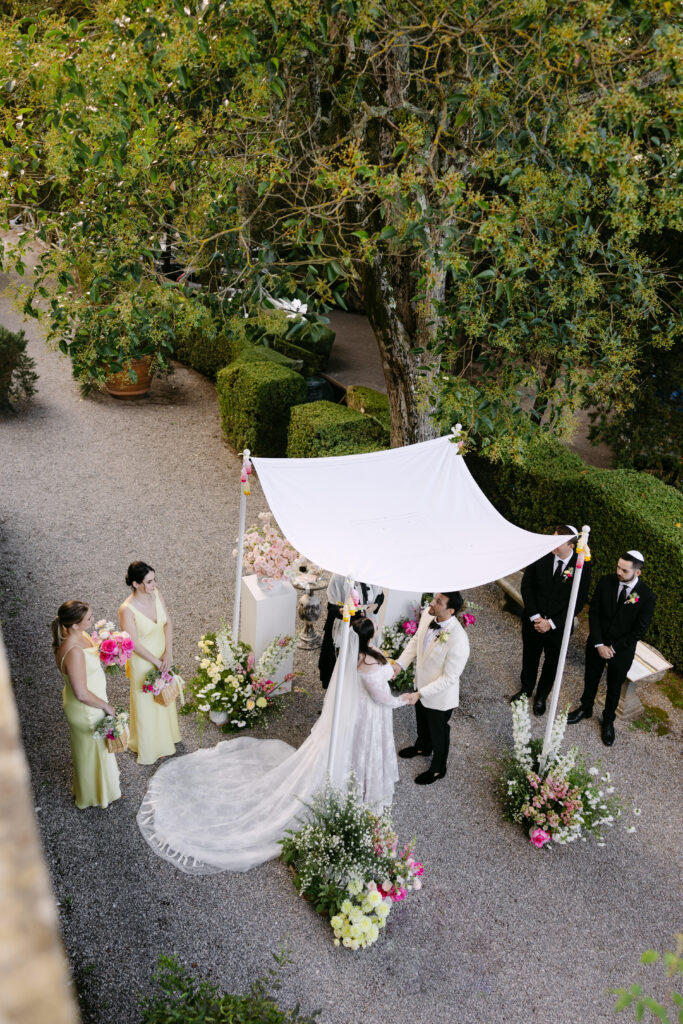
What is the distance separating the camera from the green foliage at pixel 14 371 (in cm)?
1265

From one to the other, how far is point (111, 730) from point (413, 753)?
2.46 m

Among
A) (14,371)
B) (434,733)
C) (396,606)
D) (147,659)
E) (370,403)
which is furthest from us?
(14,371)

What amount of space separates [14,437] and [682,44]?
1007 cm

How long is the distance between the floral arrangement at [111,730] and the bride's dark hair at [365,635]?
5.76 feet

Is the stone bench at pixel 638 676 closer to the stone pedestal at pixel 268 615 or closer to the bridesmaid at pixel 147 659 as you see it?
the stone pedestal at pixel 268 615

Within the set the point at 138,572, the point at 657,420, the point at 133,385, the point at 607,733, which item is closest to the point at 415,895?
the point at 607,733

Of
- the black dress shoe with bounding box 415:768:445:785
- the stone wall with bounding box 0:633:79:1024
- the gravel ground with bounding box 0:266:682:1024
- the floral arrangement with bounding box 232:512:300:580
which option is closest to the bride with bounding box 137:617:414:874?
the gravel ground with bounding box 0:266:682:1024

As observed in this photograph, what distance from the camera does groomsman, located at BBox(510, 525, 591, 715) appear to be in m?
6.92

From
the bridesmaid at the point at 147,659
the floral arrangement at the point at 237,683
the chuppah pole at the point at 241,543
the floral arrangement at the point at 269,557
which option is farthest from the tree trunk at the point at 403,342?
the bridesmaid at the point at 147,659

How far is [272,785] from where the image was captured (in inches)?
232

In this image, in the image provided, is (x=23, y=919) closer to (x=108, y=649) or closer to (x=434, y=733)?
(x=108, y=649)

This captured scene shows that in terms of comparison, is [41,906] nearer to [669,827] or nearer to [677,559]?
[669,827]

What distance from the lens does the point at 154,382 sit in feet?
48.9

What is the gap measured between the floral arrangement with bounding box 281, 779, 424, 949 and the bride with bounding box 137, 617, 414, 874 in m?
0.20
